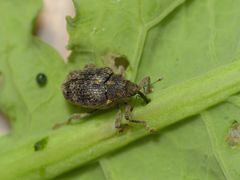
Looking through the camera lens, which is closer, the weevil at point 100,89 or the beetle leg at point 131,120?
the beetle leg at point 131,120

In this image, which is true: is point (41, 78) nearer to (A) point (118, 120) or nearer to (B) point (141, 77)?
(A) point (118, 120)

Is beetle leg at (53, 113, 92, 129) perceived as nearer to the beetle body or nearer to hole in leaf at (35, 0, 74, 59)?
the beetle body

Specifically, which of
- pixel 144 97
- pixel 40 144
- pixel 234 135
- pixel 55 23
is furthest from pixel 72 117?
pixel 234 135

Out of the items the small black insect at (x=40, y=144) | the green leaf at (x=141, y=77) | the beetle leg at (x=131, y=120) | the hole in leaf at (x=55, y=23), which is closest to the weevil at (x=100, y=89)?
the beetle leg at (x=131, y=120)

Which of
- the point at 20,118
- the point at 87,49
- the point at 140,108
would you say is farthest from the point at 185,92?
the point at 20,118

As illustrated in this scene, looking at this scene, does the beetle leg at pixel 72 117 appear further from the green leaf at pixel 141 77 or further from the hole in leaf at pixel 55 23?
the hole in leaf at pixel 55 23

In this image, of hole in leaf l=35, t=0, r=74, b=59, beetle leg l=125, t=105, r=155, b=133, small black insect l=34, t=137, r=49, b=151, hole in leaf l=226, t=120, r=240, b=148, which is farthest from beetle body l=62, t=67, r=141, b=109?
hole in leaf l=226, t=120, r=240, b=148

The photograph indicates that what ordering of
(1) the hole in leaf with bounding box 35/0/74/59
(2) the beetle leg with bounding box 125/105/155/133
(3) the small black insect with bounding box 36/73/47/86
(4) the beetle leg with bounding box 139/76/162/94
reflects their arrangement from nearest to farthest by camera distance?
(2) the beetle leg with bounding box 125/105/155/133
(4) the beetle leg with bounding box 139/76/162/94
(3) the small black insect with bounding box 36/73/47/86
(1) the hole in leaf with bounding box 35/0/74/59
